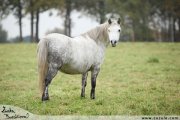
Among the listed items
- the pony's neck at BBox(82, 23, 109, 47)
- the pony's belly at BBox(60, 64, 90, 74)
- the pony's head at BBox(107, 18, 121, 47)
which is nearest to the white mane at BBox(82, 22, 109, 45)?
the pony's neck at BBox(82, 23, 109, 47)

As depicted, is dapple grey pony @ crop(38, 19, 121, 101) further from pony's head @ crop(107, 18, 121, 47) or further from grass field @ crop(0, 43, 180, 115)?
grass field @ crop(0, 43, 180, 115)

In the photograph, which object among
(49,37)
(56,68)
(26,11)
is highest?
(26,11)

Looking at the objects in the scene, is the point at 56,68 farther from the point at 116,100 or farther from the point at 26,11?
the point at 26,11

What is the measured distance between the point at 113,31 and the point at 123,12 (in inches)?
1576

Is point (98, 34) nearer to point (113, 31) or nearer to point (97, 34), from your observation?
point (97, 34)

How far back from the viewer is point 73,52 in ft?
33.7

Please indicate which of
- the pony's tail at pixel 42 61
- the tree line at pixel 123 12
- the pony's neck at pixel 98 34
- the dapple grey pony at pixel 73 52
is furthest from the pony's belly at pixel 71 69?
the tree line at pixel 123 12

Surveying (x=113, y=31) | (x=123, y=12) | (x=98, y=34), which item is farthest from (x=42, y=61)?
(x=123, y=12)

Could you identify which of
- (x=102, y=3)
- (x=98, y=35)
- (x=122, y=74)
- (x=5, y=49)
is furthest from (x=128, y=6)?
(x=98, y=35)

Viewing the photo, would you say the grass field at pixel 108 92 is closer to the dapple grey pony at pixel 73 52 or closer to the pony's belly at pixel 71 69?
the dapple grey pony at pixel 73 52

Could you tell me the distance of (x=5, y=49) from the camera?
1280 inches

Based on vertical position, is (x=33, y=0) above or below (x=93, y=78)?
above

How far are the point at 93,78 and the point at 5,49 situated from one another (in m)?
22.7

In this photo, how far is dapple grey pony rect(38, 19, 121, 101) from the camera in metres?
9.86
